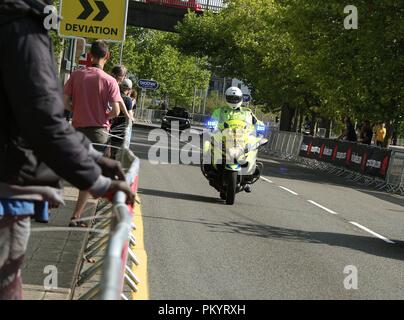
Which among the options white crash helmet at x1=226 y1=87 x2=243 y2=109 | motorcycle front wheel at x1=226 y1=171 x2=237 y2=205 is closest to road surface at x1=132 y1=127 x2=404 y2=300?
motorcycle front wheel at x1=226 y1=171 x2=237 y2=205

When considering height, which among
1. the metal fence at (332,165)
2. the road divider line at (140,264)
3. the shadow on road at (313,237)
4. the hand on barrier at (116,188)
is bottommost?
the metal fence at (332,165)

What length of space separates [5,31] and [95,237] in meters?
5.10

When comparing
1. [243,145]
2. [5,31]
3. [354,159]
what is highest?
[5,31]

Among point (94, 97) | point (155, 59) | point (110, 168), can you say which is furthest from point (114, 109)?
point (155, 59)

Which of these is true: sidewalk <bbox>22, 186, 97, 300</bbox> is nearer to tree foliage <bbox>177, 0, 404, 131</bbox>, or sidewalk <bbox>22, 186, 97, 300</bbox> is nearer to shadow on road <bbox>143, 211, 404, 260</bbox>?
shadow on road <bbox>143, 211, 404, 260</bbox>

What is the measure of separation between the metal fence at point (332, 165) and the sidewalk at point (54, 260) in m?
14.5

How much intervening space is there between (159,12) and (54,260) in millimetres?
40326

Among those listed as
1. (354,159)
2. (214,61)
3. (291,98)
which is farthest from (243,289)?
(214,61)

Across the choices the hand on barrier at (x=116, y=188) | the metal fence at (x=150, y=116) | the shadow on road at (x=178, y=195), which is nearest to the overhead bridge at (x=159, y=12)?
the metal fence at (x=150, y=116)

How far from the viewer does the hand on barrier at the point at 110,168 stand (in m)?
3.44

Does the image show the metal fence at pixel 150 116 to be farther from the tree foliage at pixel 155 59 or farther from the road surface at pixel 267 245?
the road surface at pixel 267 245

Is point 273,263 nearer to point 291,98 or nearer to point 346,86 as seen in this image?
point 346,86

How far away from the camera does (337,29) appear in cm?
2670

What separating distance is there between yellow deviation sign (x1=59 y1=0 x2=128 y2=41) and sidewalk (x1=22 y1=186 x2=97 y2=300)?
6.72 metres
